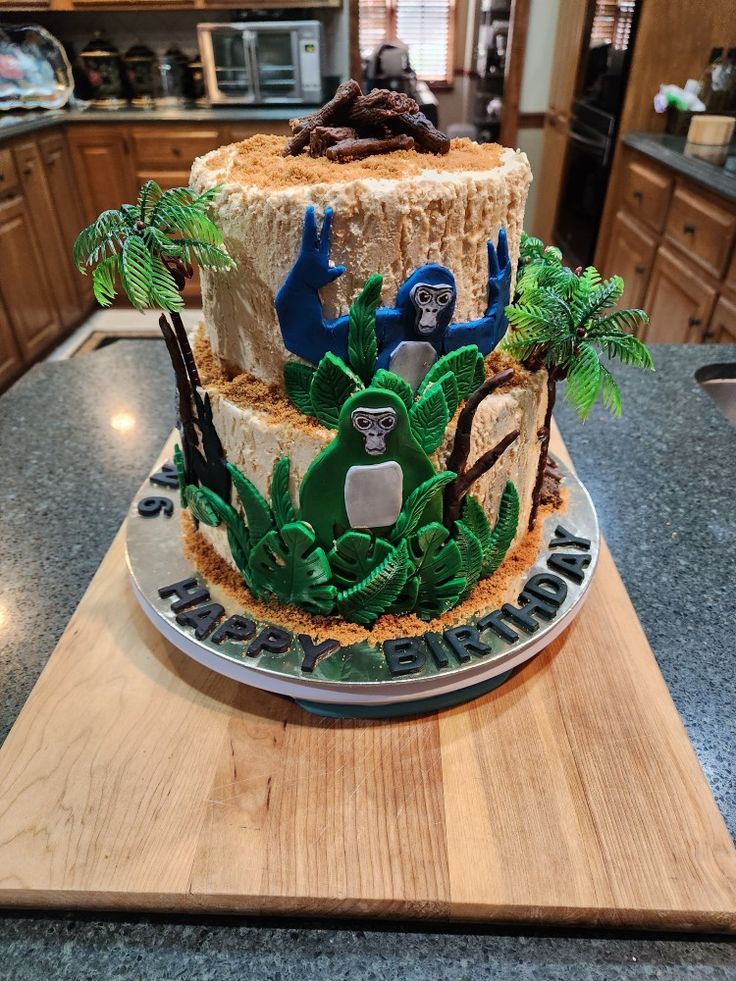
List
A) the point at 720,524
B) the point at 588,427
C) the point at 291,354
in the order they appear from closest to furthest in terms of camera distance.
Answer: the point at 291,354, the point at 720,524, the point at 588,427

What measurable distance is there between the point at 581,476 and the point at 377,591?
610mm

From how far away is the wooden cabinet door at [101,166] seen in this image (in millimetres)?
3107

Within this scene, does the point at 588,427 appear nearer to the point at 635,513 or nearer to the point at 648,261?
the point at 635,513

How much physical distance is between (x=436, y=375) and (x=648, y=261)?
2242 mm

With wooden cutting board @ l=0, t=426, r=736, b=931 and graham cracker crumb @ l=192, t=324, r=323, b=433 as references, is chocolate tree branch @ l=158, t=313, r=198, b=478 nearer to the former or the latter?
graham cracker crumb @ l=192, t=324, r=323, b=433

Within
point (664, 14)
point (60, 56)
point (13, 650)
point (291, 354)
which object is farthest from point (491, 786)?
point (60, 56)

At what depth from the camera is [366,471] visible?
731 mm

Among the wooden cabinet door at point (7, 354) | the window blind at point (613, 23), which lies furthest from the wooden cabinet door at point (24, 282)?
the window blind at point (613, 23)

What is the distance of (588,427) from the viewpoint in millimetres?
1398

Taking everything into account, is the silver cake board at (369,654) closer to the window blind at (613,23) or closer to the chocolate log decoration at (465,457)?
the chocolate log decoration at (465,457)

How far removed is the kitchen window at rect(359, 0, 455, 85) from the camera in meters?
4.59

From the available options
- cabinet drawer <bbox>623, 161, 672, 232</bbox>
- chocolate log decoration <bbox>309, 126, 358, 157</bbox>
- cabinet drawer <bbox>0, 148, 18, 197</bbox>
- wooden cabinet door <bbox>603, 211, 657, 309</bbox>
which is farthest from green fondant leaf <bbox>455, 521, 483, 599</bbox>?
cabinet drawer <bbox>0, 148, 18, 197</bbox>

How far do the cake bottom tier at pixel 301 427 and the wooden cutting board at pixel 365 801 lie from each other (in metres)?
0.26

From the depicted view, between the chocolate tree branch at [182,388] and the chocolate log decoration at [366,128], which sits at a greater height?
the chocolate log decoration at [366,128]
